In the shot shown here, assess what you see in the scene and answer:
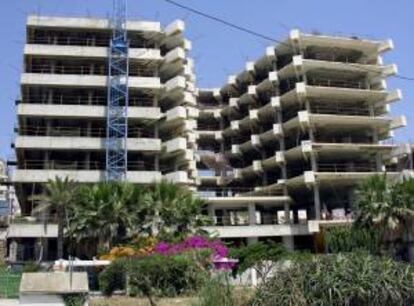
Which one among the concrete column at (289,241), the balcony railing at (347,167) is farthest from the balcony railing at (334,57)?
the concrete column at (289,241)

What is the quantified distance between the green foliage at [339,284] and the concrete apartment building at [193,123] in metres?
46.8

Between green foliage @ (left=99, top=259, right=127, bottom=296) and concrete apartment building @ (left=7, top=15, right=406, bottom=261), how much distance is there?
94.0 ft

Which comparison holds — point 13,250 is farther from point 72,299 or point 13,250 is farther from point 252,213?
point 72,299

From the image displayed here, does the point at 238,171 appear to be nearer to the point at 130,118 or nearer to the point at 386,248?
the point at 130,118

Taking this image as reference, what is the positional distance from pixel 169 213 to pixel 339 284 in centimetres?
3500

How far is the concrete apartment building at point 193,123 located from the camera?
6844cm

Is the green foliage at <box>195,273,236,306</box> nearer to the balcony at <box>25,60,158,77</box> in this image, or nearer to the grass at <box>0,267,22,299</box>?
the grass at <box>0,267,22,299</box>

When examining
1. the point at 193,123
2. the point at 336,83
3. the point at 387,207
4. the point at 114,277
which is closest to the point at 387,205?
the point at 387,207

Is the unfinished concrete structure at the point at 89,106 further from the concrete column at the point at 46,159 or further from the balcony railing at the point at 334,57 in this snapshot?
the balcony railing at the point at 334,57

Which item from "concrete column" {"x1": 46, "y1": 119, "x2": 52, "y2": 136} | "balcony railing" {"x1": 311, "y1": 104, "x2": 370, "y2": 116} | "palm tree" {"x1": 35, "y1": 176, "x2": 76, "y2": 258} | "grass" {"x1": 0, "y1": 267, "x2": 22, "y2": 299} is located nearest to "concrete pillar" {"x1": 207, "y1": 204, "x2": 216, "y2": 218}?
"balcony railing" {"x1": 311, "y1": 104, "x2": 370, "y2": 116}

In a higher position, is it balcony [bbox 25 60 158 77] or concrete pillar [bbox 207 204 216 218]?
balcony [bbox 25 60 158 77]

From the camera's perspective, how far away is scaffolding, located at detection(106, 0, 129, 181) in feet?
220

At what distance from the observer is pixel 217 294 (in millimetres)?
18109

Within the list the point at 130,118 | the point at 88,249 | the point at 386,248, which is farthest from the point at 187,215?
the point at 130,118
